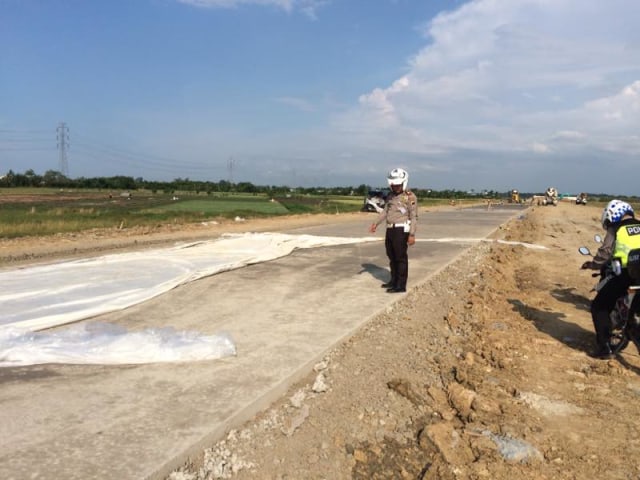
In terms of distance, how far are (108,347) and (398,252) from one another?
13.6 feet

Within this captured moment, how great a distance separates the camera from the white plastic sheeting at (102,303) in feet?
14.1

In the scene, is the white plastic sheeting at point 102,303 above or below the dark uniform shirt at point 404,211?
below

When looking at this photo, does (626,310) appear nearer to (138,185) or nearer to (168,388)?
(168,388)

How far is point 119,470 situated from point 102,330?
2549 mm

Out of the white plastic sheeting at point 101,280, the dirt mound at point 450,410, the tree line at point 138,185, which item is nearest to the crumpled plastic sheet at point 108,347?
the white plastic sheeting at point 101,280

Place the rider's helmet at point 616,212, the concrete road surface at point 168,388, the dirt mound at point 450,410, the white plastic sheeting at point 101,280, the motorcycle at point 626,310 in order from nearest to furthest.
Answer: the concrete road surface at point 168,388
the dirt mound at point 450,410
the motorcycle at point 626,310
the rider's helmet at point 616,212
the white plastic sheeting at point 101,280

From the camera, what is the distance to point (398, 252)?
7164 mm

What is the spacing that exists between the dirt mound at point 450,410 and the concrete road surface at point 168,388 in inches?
6.8

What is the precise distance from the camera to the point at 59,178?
83438 millimetres

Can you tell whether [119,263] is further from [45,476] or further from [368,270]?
[45,476]

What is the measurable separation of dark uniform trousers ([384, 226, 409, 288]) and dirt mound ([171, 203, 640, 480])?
2.24 feet

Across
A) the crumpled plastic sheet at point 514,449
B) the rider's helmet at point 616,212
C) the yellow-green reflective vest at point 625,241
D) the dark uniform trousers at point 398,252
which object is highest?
the rider's helmet at point 616,212

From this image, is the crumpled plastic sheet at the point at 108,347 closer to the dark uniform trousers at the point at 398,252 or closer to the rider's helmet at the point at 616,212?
the dark uniform trousers at the point at 398,252

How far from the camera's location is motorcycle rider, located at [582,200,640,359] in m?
4.75
